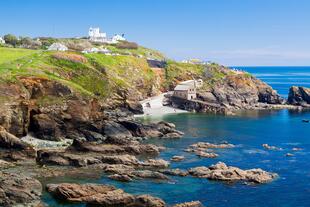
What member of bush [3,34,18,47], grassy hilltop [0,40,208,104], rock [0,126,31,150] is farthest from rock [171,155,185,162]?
bush [3,34,18,47]

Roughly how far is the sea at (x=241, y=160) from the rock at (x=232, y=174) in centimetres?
136

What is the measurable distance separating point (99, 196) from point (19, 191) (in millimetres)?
9568

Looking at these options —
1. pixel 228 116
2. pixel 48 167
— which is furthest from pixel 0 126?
pixel 228 116

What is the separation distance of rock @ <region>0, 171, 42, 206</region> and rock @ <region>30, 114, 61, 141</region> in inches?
1353

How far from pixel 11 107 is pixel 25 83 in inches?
505

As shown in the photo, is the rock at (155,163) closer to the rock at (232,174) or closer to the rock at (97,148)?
the rock at (232,174)

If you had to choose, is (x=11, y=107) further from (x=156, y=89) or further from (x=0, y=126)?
(x=156, y=89)

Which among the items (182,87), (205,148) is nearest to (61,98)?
(205,148)

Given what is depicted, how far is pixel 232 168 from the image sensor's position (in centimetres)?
7388

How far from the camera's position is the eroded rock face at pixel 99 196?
5828cm

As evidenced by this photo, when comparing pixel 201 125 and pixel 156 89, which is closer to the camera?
pixel 201 125

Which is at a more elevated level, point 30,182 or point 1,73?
point 1,73

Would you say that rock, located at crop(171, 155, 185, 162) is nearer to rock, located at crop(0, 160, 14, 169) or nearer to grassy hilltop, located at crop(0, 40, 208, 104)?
rock, located at crop(0, 160, 14, 169)

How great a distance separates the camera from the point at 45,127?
97562 millimetres
